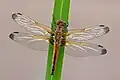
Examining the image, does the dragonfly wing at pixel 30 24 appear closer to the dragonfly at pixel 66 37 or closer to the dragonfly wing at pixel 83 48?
the dragonfly at pixel 66 37

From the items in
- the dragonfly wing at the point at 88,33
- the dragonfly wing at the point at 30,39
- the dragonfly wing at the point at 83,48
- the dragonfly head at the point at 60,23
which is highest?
the dragonfly head at the point at 60,23

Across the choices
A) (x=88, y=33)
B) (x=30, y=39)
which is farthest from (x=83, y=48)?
(x=30, y=39)

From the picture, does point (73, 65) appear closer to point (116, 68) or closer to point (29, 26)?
point (116, 68)

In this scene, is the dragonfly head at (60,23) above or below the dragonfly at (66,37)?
above

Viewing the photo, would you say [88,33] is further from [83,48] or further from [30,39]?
[30,39]

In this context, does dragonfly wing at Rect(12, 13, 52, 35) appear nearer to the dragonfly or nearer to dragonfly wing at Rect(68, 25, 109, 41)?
the dragonfly

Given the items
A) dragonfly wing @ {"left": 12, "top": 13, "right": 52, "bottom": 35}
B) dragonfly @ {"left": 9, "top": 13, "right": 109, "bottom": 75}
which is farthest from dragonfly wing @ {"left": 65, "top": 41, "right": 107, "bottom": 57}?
dragonfly wing @ {"left": 12, "top": 13, "right": 52, "bottom": 35}

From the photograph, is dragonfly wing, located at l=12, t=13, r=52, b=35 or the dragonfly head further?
dragonfly wing, located at l=12, t=13, r=52, b=35

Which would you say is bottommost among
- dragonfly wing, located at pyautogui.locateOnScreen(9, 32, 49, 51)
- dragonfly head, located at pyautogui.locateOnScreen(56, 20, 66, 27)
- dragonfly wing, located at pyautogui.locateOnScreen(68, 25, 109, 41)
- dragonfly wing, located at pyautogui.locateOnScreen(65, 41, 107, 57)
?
dragonfly wing, located at pyautogui.locateOnScreen(65, 41, 107, 57)

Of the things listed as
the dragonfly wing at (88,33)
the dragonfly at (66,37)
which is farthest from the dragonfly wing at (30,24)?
the dragonfly wing at (88,33)

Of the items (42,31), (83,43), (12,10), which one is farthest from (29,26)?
(12,10)

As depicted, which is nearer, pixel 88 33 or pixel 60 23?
pixel 60 23
